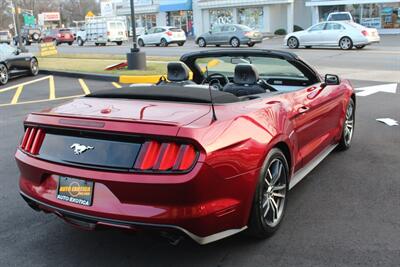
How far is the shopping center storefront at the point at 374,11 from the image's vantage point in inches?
1382

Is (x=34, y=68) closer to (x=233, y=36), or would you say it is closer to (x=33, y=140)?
(x=33, y=140)

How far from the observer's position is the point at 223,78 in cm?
553

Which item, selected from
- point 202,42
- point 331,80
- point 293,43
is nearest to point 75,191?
point 331,80

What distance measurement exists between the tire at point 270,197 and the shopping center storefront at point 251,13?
38033mm

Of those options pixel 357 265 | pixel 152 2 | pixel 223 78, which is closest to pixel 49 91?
pixel 223 78

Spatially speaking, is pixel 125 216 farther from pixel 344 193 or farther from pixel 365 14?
pixel 365 14

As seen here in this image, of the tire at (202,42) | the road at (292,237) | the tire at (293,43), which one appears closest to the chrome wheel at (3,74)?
the road at (292,237)

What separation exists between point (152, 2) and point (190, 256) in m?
50.5

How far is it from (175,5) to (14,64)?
115 ft

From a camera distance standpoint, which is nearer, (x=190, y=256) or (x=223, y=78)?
(x=190, y=256)

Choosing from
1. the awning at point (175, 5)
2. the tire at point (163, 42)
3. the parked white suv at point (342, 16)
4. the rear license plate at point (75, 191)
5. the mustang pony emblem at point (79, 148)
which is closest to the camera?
the rear license plate at point (75, 191)

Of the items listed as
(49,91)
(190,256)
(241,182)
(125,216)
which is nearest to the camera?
(125,216)

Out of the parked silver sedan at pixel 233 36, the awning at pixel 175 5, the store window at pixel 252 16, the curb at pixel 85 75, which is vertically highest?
the awning at pixel 175 5

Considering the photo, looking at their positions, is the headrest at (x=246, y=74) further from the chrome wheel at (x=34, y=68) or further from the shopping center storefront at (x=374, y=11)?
the shopping center storefront at (x=374, y=11)
